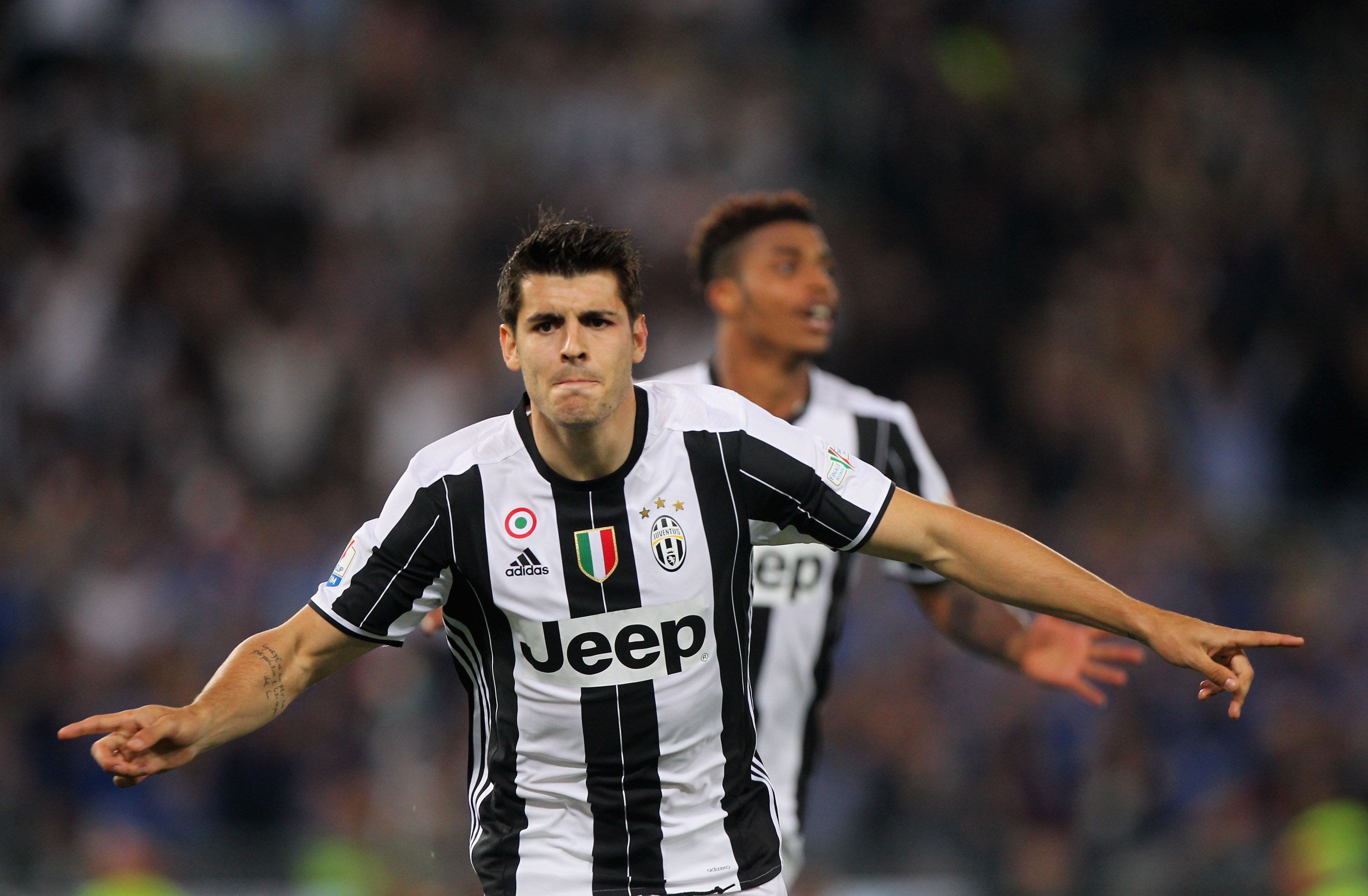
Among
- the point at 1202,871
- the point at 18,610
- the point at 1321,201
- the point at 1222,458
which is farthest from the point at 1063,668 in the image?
the point at 1321,201

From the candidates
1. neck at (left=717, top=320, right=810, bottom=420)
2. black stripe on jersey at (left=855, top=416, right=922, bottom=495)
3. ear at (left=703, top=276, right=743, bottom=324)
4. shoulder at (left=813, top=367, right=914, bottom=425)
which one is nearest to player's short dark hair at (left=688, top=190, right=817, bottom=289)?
ear at (left=703, top=276, right=743, bottom=324)

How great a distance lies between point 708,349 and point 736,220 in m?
4.73

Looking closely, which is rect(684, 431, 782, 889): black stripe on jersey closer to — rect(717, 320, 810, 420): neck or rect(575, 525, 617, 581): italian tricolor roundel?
rect(575, 525, 617, 581): italian tricolor roundel

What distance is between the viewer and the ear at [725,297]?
19.1 feet

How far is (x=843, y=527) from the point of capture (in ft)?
12.6

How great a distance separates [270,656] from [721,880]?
1235mm

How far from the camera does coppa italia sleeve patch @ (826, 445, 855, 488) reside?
3.84 m

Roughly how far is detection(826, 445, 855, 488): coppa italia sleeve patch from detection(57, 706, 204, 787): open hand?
159 cm

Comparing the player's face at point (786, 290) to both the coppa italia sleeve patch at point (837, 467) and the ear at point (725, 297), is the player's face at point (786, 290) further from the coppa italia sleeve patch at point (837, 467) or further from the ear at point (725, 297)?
the coppa italia sleeve patch at point (837, 467)

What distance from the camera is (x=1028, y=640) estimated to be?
5.25 m

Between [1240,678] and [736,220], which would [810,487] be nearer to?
[1240,678]

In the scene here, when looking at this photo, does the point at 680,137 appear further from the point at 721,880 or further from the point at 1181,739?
the point at 721,880

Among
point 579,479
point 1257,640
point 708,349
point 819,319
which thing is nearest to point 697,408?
point 579,479

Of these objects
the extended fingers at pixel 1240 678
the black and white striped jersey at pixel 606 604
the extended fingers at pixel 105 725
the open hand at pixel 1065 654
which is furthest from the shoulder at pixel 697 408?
the open hand at pixel 1065 654
